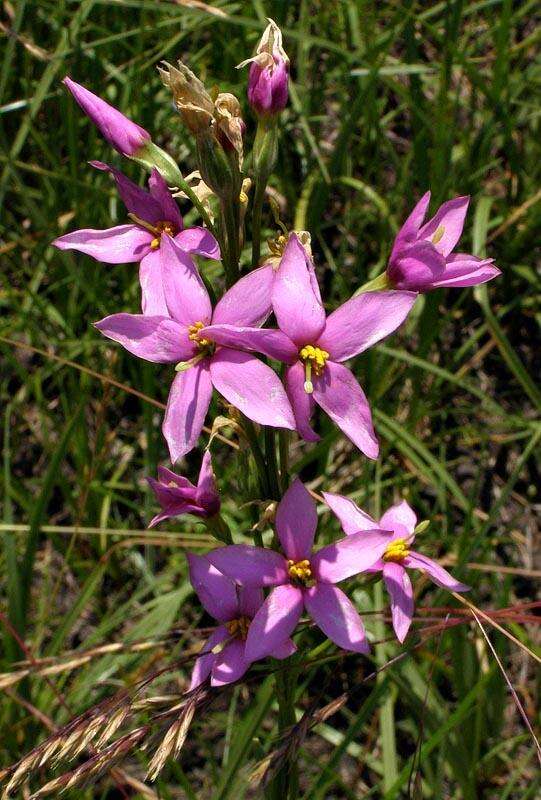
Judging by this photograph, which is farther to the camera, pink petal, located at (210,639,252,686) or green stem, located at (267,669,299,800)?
green stem, located at (267,669,299,800)

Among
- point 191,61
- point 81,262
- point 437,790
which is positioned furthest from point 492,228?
point 437,790

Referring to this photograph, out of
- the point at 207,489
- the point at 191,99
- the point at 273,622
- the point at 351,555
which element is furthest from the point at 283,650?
the point at 191,99

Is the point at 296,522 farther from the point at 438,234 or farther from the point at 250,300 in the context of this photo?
the point at 438,234

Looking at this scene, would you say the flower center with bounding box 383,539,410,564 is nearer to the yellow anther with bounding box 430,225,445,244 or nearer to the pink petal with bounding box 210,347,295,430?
the pink petal with bounding box 210,347,295,430

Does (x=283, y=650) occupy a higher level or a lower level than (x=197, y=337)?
lower

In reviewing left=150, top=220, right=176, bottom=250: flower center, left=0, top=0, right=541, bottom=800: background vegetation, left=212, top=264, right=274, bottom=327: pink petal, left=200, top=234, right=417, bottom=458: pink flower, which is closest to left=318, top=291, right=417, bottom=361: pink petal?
left=200, top=234, right=417, bottom=458: pink flower

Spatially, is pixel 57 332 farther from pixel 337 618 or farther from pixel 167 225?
pixel 337 618
